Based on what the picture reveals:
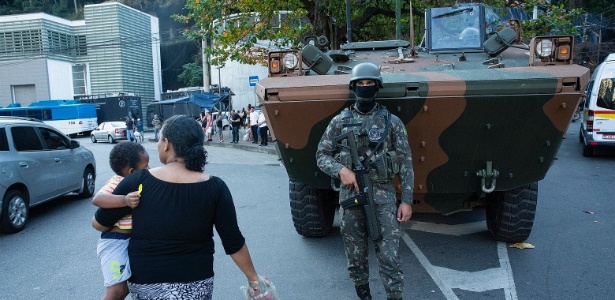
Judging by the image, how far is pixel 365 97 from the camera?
142 inches

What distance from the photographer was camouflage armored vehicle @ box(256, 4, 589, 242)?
3852mm

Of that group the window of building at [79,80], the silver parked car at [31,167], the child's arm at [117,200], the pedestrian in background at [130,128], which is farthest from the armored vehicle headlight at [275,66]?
the window of building at [79,80]

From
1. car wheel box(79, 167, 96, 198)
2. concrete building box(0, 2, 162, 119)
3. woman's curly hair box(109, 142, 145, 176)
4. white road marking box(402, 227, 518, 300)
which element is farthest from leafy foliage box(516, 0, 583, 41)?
concrete building box(0, 2, 162, 119)

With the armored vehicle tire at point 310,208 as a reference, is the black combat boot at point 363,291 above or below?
below

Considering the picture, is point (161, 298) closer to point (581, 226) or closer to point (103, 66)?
point (581, 226)

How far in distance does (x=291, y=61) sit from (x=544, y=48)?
6.93 ft

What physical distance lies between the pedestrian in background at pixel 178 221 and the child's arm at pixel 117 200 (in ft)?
0.10

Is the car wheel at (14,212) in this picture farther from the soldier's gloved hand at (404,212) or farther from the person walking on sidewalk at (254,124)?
the person walking on sidewalk at (254,124)

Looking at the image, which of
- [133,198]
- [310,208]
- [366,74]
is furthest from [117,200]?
[310,208]

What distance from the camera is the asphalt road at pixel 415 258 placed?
4.25 meters

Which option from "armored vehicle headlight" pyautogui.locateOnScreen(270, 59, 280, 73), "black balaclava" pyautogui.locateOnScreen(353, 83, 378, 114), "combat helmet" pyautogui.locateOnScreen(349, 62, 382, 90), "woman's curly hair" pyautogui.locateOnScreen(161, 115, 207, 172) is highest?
"armored vehicle headlight" pyautogui.locateOnScreen(270, 59, 280, 73)

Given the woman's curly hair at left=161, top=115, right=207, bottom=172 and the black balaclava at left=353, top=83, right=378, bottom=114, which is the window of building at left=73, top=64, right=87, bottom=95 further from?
the woman's curly hair at left=161, top=115, right=207, bottom=172

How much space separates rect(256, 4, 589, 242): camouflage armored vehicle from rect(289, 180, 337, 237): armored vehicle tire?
3 cm

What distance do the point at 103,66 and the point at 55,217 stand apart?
3501 centimetres
